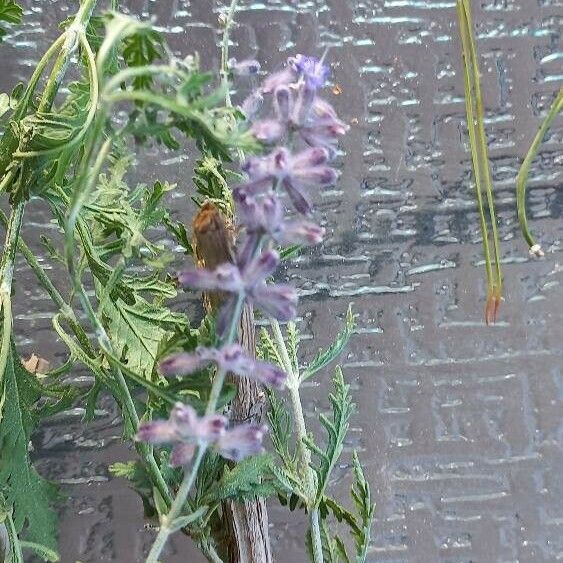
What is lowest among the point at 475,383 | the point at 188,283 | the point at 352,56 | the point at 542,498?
the point at 542,498

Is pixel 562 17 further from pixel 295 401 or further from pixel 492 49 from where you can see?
pixel 295 401

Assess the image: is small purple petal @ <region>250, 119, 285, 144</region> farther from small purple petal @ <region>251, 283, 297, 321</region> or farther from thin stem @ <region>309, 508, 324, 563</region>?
thin stem @ <region>309, 508, 324, 563</region>

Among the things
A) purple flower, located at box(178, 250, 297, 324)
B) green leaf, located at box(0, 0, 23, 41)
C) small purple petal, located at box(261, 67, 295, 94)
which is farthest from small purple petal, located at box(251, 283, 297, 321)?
green leaf, located at box(0, 0, 23, 41)

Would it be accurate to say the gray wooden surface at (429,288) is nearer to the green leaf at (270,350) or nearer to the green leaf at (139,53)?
Answer: the green leaf at (270,350)

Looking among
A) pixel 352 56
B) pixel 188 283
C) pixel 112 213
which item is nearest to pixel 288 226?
pixel 188 283

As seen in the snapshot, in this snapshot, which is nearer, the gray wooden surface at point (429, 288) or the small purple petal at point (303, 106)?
the small purple petal at point (303, 106)

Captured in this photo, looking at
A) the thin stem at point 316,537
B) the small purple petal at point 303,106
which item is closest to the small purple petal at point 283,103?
the small purple petal at point 303,106

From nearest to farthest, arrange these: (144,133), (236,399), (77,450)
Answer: (144,133) → (236,399) → (77,450)
